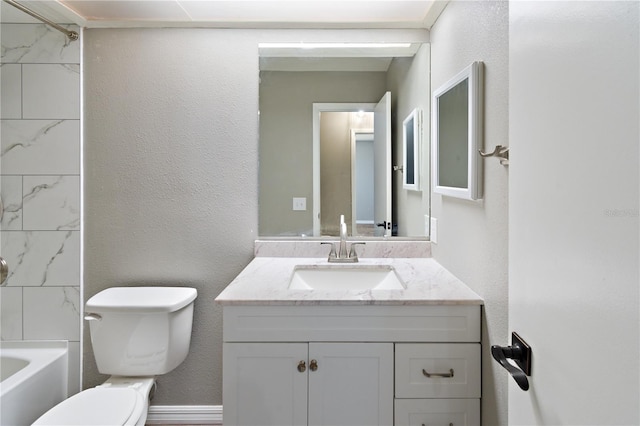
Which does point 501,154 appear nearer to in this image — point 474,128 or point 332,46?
point 474,128

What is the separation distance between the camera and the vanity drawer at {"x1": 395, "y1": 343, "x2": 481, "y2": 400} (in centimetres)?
152

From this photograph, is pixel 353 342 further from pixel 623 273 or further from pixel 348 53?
pixel 348 53

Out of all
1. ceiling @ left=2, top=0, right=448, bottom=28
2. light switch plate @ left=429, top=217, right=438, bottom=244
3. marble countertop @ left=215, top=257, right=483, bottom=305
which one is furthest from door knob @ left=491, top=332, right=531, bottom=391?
ceiling @ left=2, top=0, right=448, bottom=28

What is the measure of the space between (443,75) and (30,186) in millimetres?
2120

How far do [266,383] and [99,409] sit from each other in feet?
2.32

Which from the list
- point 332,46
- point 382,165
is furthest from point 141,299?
point 332,46

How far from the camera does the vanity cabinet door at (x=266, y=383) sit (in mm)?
1535

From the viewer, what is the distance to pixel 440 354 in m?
1.53

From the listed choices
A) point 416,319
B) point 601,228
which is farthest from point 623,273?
point 416,319

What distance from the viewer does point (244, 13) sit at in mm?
2205

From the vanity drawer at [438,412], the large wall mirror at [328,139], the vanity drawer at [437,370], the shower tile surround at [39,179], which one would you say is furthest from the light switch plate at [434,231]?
the shower tile surround at [39,179]

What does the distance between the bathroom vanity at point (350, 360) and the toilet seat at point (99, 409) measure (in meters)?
0.45

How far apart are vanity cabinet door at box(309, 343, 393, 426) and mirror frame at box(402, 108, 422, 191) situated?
100 cm

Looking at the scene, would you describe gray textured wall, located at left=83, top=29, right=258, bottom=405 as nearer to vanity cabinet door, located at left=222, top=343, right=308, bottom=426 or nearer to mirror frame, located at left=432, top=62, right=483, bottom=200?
vanity cabinet door, located at left=222, top=343, right=308, bottom=426
